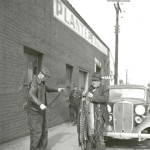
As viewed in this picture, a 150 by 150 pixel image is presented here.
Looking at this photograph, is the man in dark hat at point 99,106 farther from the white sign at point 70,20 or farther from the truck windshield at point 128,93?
the white sign at point 70,20

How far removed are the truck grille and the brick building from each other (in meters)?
3.00

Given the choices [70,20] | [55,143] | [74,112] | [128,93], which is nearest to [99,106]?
[55,143]

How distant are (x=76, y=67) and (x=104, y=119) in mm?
10607

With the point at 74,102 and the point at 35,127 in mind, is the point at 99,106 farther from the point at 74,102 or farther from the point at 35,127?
the point at 74,102

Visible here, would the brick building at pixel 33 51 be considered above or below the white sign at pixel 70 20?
below

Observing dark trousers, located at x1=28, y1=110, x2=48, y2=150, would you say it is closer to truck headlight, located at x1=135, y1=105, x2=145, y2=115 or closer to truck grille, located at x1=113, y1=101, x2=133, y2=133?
truck grille, located at x1=113, y1=101, x2=133, y2=133

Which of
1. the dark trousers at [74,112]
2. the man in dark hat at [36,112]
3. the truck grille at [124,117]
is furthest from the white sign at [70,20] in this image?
the man in dark hat at [36,112]

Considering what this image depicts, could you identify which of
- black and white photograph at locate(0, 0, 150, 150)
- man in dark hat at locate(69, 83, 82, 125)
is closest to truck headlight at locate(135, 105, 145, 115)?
black and white photograph at locate(0, 0, 150, 150)

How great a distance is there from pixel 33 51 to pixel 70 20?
5663mm

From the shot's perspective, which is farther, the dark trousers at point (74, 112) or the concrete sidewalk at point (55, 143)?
the dark trousers at point (74, 112)

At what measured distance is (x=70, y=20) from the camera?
16.7 m

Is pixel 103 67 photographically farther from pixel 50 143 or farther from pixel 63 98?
pixel 50 143

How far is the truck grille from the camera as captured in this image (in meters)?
9.16

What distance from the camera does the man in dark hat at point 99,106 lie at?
7.28 metres
